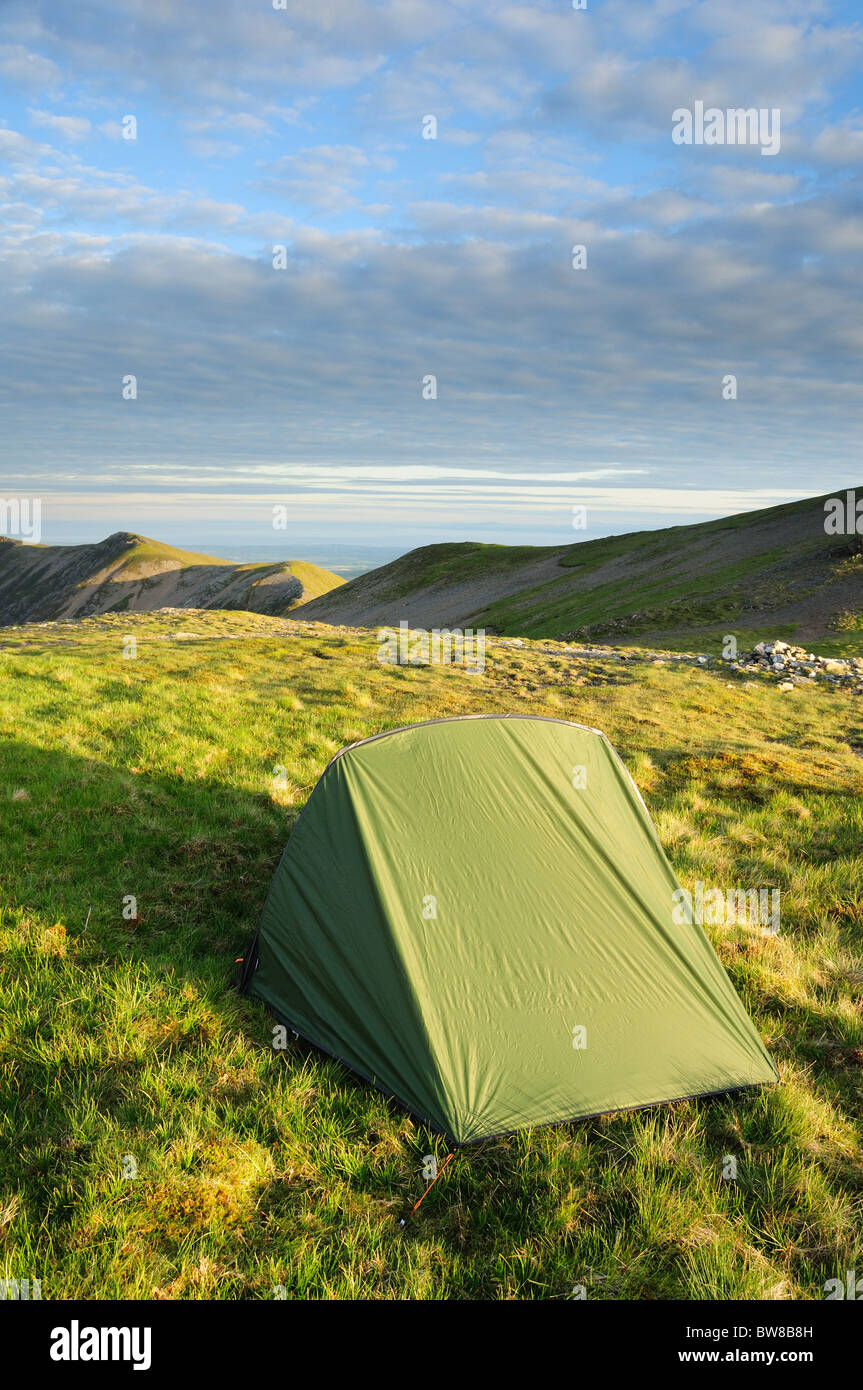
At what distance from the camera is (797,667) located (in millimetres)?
30625

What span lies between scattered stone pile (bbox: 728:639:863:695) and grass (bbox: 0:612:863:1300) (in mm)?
19111

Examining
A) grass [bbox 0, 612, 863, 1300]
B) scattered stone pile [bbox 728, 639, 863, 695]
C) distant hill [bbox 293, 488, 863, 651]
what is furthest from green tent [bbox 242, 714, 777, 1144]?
distant hill [bbox 293, 488, 863, 651]

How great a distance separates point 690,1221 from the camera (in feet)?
14.8

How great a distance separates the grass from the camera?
166 inches

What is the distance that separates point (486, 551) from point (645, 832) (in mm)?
113623

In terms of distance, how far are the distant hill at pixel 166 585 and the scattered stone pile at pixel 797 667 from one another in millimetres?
99164

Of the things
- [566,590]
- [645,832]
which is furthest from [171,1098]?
[566,590]

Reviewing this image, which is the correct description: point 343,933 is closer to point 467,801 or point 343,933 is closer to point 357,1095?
point 357,1095

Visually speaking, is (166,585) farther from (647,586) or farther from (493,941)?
(493,941)

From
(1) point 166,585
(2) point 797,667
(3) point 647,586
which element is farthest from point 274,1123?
(1) point 166,585

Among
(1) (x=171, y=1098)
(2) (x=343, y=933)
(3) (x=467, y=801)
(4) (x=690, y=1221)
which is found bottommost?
(4) (x=690, y=1221)

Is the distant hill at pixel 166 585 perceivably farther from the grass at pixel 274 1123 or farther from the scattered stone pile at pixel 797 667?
the grass at pixel 274 1123

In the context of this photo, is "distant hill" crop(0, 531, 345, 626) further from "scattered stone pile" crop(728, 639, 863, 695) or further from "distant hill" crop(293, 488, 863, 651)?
"scattered stone pile" crop(728, 639, 863, 695)

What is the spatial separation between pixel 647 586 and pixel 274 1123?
235 ft
